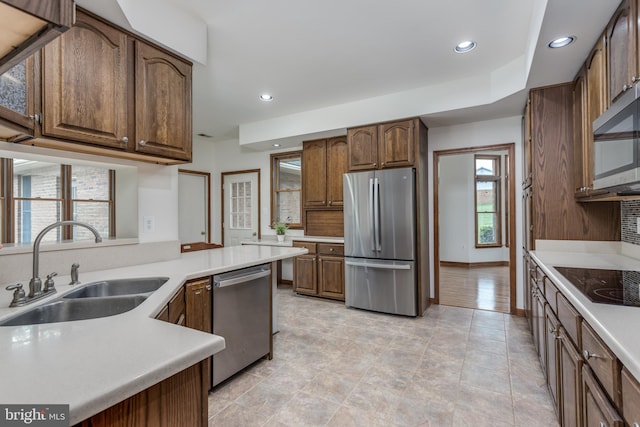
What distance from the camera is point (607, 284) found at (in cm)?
155

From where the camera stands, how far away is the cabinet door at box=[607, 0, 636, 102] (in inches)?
59.5

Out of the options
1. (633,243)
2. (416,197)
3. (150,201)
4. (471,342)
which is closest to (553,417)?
(471,342)

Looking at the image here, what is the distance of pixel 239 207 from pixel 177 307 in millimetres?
4423

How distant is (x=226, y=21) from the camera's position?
7.85 ft

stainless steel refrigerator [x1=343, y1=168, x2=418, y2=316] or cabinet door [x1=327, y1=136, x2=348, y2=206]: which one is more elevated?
cabinet door [x1=327, y1=136, x2=348, y2=206]

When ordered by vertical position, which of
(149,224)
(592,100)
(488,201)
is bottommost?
(149,224)

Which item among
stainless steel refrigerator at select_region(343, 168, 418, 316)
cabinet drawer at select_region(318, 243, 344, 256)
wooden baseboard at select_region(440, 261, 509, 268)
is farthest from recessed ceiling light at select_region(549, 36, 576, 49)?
wooden baseboard at select_region(440, 261, 509, 268)

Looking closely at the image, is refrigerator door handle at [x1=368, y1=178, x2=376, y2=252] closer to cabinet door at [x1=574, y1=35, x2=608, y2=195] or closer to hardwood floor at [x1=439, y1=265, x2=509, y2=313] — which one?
hardwood floor at [x1=439, y1=265, x2=509, y2=313]

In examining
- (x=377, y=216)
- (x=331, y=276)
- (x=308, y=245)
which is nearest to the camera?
(x=377, y=216)

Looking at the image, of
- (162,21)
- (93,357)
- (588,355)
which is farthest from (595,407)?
(162,21)

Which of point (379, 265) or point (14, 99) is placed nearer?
point (14, 99)

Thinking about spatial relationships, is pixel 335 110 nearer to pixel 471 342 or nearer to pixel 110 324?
pixel 471 342

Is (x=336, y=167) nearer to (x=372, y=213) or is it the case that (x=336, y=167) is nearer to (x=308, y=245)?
(x=372, y=213)

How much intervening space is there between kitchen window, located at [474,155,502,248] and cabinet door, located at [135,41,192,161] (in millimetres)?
6432
